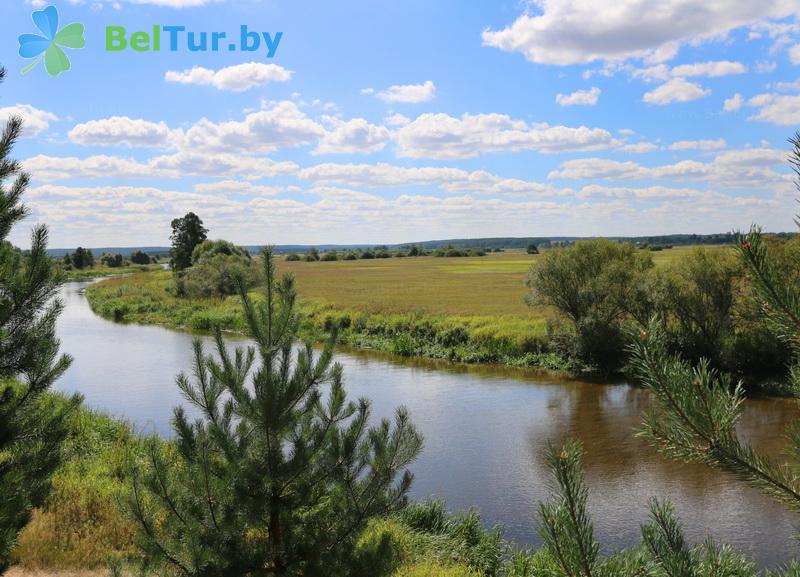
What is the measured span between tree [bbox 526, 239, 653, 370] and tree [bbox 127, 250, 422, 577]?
758 inches

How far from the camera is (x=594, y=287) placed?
77.3 feet

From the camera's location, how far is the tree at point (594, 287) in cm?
2314

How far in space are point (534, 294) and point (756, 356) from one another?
7.95 meters

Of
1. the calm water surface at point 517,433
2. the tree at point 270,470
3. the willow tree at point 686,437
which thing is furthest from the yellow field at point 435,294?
the willow tree at point 686,437

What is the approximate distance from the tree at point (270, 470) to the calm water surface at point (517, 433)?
1.58 metres

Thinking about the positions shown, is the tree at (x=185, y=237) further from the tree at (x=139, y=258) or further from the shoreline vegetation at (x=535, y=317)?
the tree at (x=139, y=258)

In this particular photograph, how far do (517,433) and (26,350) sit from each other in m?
12.7

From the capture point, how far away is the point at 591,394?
67.0 ft

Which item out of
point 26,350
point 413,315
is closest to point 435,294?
point 413,315

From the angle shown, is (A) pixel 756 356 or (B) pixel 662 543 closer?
(B) pixel 662 543

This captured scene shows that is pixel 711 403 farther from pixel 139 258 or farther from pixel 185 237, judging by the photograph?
pixel 139 258

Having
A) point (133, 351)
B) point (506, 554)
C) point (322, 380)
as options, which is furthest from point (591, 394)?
point (133, 351)

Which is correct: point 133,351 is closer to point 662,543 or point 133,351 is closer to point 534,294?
point 534,294

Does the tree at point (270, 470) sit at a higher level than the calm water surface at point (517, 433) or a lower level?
higher
